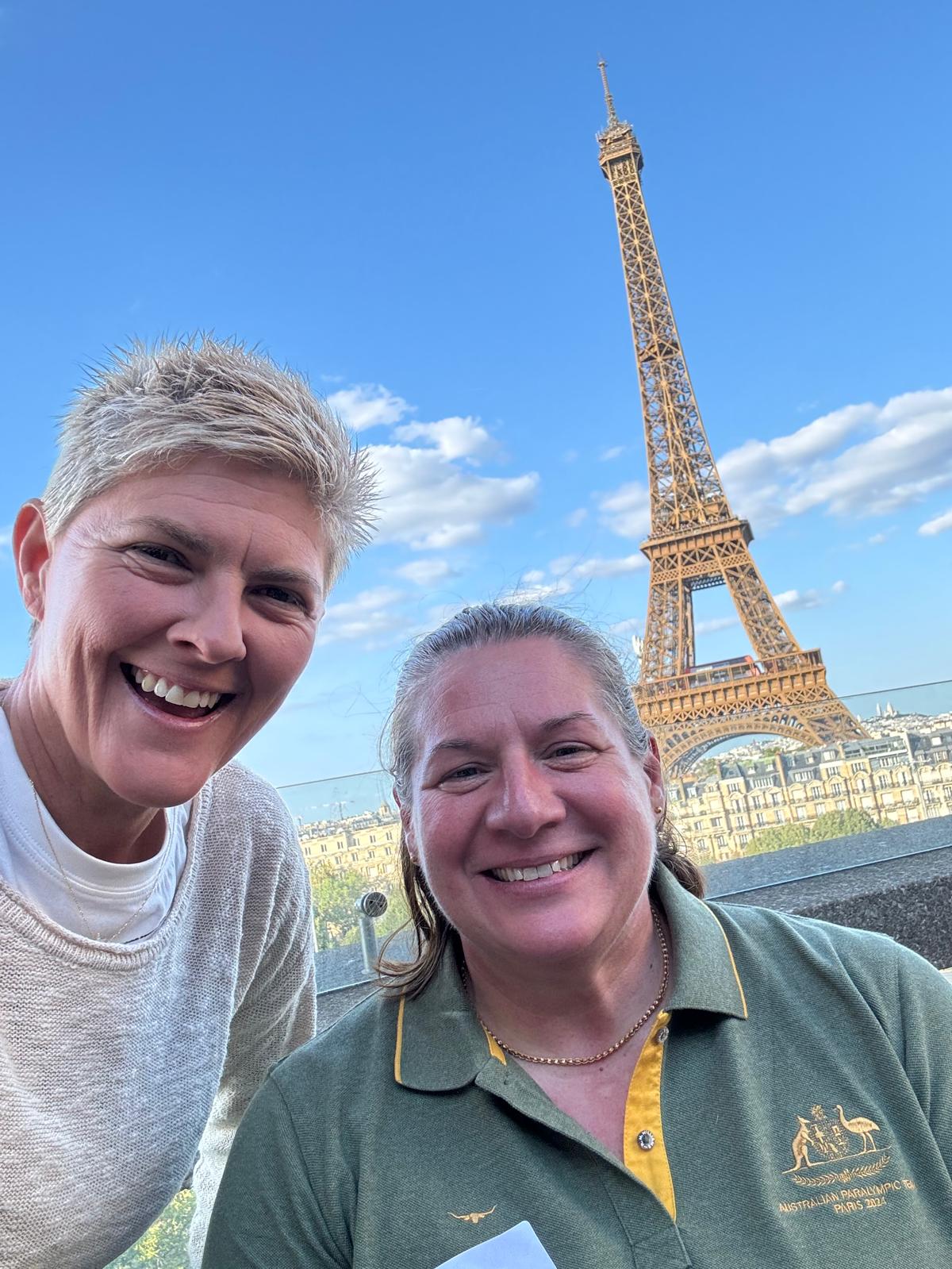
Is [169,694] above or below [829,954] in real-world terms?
above

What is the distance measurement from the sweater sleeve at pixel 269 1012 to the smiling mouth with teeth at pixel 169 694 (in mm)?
661

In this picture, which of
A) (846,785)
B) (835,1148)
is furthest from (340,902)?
(846,785)

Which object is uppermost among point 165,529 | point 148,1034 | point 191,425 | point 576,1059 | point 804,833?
point 191,425

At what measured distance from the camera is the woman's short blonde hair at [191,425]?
1559mm

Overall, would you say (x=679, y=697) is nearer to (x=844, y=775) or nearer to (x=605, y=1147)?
(x=844, y=775)

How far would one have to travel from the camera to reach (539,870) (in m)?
1.62

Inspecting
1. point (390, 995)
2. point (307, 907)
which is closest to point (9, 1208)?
point (390, 995)

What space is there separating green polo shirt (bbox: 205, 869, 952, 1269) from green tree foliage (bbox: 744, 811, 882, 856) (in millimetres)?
2247

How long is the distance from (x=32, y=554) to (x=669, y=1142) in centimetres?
129

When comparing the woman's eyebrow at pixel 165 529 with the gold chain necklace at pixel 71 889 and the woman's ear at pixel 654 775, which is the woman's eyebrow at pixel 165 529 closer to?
the gold chain necklace at pixel 71 889

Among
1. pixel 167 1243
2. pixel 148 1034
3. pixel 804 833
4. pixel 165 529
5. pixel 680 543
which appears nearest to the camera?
pixel 165 529

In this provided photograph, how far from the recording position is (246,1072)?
7.41 feet

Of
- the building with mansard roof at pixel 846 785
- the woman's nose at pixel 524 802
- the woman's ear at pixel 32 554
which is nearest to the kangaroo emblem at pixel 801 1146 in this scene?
the woman's nose at pixel 524 802

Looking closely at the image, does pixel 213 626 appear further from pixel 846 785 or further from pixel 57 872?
pixel 846 785
